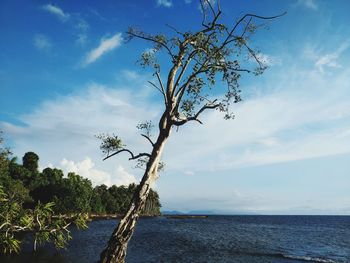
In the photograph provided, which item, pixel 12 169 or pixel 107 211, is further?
pixel 107 211

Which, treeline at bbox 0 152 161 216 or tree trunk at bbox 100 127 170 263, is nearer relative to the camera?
tree trunk at bbox 100 127 170 263

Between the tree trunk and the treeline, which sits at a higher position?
the treeline

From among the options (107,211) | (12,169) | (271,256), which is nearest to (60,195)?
(12,169)

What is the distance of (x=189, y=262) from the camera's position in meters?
37.2

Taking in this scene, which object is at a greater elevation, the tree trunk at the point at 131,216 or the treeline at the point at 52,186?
the treeline at the point at 52,186

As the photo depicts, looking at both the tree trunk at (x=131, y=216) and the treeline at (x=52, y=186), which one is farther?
the treeline at (x=52, y=186)

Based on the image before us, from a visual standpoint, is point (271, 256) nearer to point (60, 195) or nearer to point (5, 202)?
point (5, 202)

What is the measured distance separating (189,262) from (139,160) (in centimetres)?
2321

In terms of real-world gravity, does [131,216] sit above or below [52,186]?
below

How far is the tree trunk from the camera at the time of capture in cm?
1476

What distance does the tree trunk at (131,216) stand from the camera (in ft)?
48.4

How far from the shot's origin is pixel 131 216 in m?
15.3

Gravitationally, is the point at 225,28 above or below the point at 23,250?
above

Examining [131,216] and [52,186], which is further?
[52,186]
